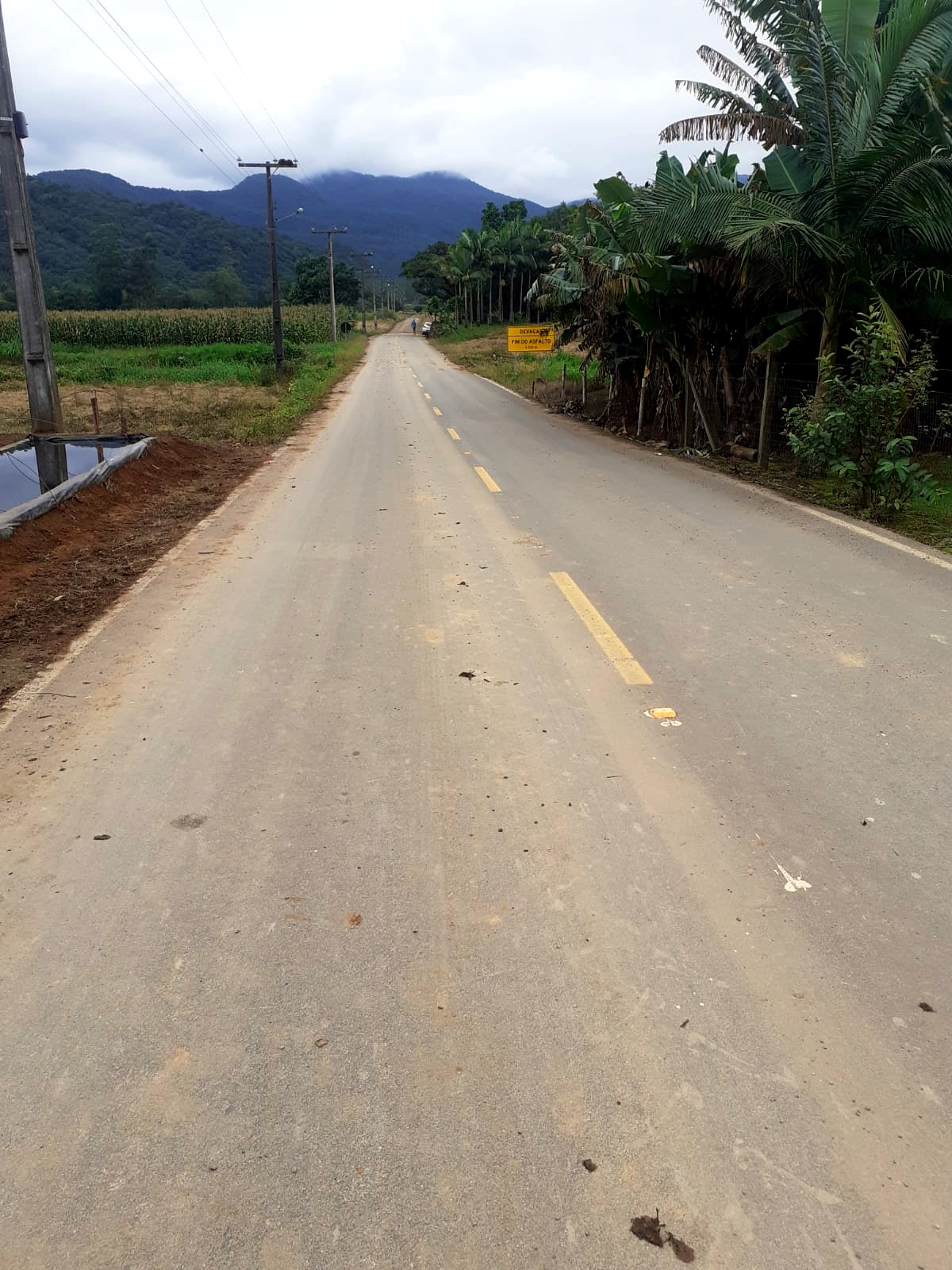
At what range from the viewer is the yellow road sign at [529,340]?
116 ft

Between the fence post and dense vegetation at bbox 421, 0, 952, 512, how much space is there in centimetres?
5

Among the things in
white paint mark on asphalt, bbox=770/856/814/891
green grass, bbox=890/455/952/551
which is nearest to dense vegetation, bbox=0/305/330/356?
green grass, bbox=890/455/952/551

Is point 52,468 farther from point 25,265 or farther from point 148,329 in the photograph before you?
point 148,329

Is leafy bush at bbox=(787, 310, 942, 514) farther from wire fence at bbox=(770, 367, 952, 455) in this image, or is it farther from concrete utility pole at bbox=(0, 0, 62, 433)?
concrete utility pole at bbox=(0, 0, 62, 433)

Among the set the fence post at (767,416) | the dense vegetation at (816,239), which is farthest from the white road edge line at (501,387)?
the fence post at (767,416)

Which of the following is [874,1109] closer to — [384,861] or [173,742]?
[384,861]

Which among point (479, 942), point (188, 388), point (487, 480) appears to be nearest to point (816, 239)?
point (487, 480)

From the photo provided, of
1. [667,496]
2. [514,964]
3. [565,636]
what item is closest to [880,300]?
[667,496]

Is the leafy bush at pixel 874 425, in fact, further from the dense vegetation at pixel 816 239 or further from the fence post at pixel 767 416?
the fence post at pixel 767 416

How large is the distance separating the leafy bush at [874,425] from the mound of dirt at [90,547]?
7.81 meters

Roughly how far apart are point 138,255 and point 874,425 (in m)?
99.8

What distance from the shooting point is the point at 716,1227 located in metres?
2.18

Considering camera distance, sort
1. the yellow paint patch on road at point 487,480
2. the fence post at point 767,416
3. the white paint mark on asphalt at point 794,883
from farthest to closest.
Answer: the fence post at point 767,416 < the yellow paint patch on road at point 487,480 < the white paint mark on asphalt at point 794,883

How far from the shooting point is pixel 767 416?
46.8ft
